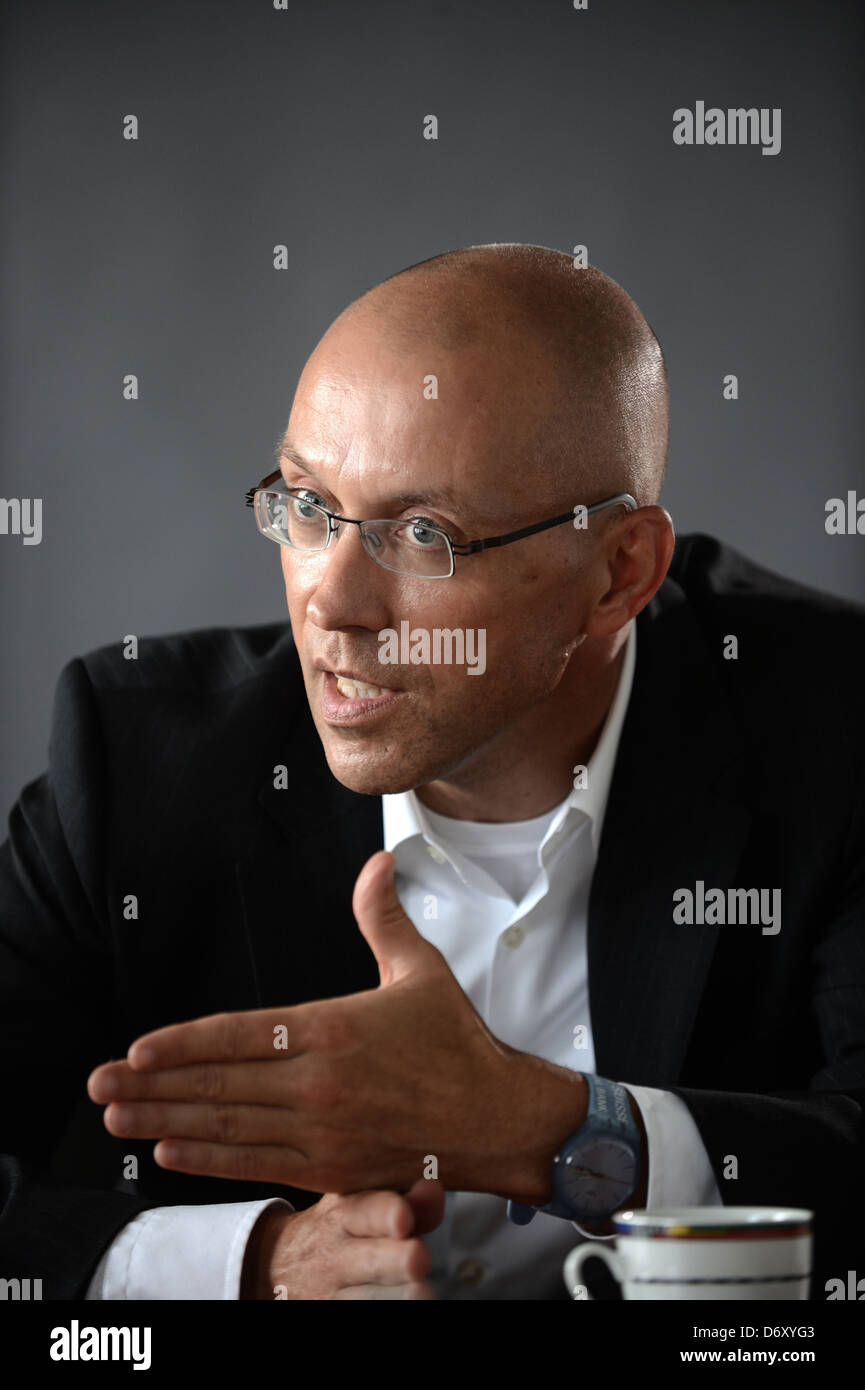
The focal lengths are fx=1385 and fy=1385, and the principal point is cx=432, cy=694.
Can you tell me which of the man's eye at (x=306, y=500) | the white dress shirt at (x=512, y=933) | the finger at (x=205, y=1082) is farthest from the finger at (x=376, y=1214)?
the man's eye at (x=306, y=500)

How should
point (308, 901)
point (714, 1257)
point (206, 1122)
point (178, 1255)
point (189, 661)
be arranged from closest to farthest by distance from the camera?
point (714, 1257) < point (206, 1122) < point (178, 1255) < point (308, 901) < point (189, 661)

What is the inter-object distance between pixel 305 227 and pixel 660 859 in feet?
5.06

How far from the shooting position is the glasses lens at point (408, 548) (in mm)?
1465

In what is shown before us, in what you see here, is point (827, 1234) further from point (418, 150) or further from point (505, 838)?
point (418, 150)

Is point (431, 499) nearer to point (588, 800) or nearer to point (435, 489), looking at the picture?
point (435, 489)

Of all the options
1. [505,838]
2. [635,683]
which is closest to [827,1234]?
[505,838]

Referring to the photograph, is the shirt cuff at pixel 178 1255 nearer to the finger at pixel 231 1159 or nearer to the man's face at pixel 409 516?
the finger at pixel 231 1159

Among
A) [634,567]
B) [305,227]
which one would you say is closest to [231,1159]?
[634,567]

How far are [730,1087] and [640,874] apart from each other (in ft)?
0.93

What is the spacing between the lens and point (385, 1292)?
43.6 inches

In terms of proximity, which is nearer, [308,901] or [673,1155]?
[673,1155]

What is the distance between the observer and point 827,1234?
1.31 metres

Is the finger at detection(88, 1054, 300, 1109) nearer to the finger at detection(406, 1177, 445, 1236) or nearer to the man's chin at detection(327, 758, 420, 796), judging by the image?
the finger at detection(406, 1177, 445, 1236)

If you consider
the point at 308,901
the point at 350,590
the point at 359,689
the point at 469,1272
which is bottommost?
the point at 469,1272
